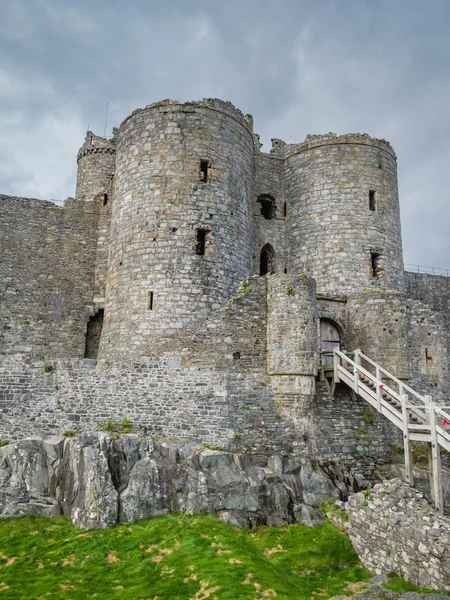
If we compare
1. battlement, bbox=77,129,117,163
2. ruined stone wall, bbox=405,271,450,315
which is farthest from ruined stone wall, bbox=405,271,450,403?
battlement, bbox=77,129,117,163

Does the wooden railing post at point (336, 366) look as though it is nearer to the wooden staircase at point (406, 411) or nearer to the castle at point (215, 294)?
the wooden staircase at point (406, 411)

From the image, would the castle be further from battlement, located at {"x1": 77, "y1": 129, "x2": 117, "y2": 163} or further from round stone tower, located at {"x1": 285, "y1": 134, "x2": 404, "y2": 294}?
battlement, located at {"x1": 77, "y1": 129, "x2": 117, "y2": 163}

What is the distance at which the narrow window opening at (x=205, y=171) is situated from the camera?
61.5 ft

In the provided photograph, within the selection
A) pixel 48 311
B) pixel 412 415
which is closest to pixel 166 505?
pixel 412 415

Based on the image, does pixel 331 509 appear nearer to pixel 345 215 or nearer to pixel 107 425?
pixel 107 425

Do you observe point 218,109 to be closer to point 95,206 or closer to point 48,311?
point 95,206

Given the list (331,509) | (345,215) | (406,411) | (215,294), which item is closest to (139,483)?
(331,509)

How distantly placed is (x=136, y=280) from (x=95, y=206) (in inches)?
230

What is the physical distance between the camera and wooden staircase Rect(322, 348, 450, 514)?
524 inches

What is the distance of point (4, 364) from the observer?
16.0 metres

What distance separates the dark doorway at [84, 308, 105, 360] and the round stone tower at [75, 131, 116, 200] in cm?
685

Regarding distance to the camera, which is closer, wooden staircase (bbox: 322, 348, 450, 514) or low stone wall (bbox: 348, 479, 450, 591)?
low stone wall (bbox: 348, 479, 450, 591)

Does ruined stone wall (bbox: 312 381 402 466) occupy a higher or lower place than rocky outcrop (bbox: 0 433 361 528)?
higher

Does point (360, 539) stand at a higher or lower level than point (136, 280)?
lower
